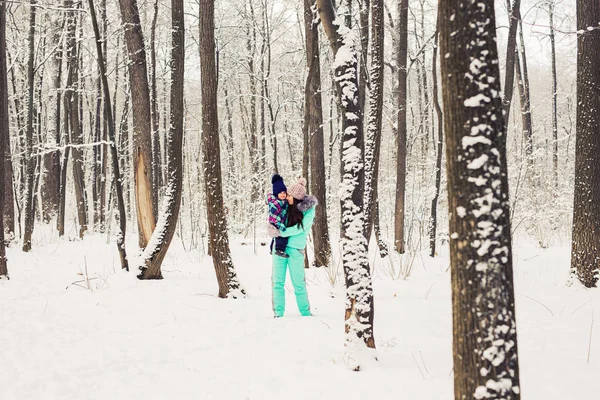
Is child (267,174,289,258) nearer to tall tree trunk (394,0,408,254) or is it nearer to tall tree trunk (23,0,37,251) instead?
tall tree trunk (394,0,408,254)

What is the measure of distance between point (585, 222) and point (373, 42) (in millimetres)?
4317

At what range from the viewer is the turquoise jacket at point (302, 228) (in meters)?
5.29

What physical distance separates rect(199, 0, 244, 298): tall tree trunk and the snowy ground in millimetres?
536

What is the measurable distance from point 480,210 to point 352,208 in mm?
1646

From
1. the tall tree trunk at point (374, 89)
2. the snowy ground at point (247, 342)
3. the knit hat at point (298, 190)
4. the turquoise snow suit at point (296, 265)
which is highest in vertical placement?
the tall tree trunk at point (374, 89)

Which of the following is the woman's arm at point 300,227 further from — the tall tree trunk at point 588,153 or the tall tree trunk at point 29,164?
the tall tree trunk at point 29,164

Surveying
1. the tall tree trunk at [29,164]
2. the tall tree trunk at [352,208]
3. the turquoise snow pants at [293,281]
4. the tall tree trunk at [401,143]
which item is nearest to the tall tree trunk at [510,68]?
the tall tree trunk at [401,143]

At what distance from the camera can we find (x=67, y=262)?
10.3 meters

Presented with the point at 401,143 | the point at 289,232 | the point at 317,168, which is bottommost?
the point at 289,232

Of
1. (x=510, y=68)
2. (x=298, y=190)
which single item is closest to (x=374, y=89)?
(x=298, y=190)

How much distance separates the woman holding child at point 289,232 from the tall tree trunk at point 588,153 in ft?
14.7

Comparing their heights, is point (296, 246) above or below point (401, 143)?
below

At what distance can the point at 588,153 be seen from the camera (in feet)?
22.3

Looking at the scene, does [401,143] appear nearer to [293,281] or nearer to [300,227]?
[300,227]
